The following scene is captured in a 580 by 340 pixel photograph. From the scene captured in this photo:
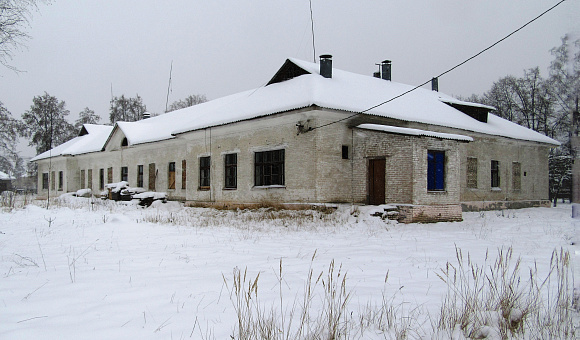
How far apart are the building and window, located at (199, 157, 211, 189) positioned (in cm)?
5

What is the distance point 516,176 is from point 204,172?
49.6 ft

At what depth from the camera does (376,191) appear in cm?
1362

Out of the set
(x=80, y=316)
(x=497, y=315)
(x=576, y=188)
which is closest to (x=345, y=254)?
(x=497, y=315)

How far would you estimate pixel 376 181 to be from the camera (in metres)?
13.6

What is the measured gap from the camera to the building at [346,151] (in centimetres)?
1255

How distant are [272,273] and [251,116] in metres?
10.4

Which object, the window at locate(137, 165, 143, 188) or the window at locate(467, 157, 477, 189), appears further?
the window at locate(137, 165, 143, 188)

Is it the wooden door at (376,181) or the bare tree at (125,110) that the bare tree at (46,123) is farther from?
the wooden door at (376,181)

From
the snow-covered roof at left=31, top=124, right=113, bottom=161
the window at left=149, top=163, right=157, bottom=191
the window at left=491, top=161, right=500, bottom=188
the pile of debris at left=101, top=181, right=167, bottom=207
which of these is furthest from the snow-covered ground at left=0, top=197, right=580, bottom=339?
the snow-covered roof at left=31, top=124, right=113, bottom=161

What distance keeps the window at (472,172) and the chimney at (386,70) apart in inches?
233

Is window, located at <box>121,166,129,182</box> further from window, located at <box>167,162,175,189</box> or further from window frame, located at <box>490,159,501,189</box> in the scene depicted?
window frame, located at <box>490,159,501,189</box>

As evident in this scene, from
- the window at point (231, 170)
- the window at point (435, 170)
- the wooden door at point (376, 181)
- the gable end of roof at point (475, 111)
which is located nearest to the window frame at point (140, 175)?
the window at point (231, 170)

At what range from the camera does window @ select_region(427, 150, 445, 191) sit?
1248 cm

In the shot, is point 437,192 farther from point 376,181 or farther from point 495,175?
point 495,175
